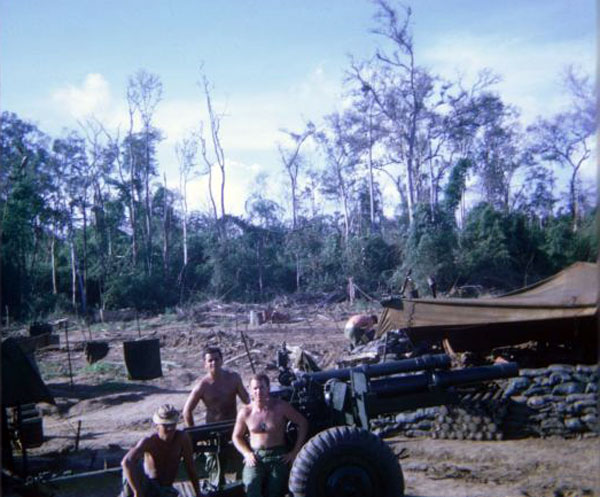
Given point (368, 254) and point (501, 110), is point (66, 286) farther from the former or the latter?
point (501, 110)

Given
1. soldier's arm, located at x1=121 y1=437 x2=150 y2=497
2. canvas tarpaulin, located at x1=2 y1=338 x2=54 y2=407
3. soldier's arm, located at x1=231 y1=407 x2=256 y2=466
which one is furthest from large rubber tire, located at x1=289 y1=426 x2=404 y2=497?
canvas tarpaulin, located at x1=2 y1=338 x2=54 y2=407

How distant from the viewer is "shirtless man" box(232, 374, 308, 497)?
5922mm

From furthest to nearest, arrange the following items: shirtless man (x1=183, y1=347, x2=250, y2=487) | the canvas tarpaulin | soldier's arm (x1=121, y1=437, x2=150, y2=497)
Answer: the canvas tarpaulin → shirtless man (x1=183, y1=347, x2=250, y2=487) → soldier's arm (x1=121, y1=437, x2=150, y2=497)

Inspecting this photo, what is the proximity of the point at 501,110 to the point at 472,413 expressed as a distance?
37.3m

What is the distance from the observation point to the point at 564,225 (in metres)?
33.5

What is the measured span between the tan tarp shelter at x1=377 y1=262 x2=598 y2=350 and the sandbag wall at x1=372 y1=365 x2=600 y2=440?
3.89 ft

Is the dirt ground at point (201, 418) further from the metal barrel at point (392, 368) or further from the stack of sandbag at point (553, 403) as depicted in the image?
the metal barrel at point (392, 368)

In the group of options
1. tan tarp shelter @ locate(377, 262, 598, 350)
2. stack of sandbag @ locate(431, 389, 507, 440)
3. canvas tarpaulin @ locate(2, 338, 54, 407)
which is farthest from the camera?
tan tarp shelter @ locate(377, 262, 598, 350)

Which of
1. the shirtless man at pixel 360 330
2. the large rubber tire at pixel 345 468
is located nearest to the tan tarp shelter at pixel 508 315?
the shirtless man at pixel 360 330

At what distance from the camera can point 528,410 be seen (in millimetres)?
9148

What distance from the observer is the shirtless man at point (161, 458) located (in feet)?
17.9

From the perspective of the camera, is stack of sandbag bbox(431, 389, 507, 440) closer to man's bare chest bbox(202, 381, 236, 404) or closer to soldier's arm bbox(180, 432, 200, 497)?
man's bare chest bbox(202, 381, 236, 404)

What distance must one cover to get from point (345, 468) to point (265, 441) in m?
0.75

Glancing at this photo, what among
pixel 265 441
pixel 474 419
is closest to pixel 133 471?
pixel 265 441
